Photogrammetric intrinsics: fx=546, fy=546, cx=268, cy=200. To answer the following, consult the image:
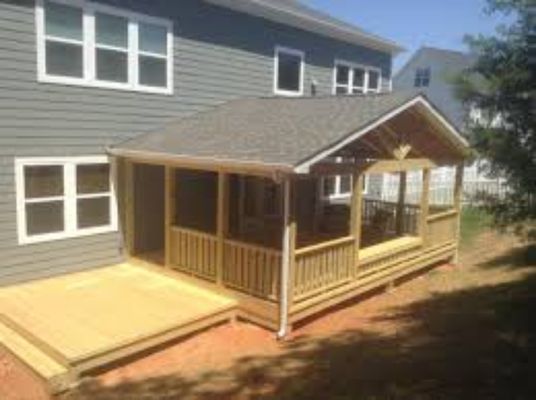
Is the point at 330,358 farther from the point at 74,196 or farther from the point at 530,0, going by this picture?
the point at 74,196

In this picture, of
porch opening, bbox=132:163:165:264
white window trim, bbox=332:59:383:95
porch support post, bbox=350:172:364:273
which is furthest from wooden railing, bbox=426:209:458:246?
porch opening, bbox=132:163:165:264

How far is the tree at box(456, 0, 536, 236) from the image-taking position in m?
6.60

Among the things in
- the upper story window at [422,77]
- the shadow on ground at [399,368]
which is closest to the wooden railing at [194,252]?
the shadow on ground at [399,368]

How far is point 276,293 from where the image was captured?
379 inches

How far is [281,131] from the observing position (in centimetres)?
1059

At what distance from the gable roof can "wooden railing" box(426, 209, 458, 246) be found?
22.3 feet

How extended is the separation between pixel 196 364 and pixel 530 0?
686cm

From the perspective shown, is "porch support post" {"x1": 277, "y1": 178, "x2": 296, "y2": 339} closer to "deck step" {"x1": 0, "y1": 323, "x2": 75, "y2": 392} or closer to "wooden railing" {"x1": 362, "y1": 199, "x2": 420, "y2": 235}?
"deck step" {"x1": 0, "y1": 323, "x2": 75, "y2": 392}

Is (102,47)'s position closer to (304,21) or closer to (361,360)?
(304,21)

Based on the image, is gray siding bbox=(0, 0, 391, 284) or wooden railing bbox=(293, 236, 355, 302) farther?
gray siding bbox=(0, 0, 391, 284)

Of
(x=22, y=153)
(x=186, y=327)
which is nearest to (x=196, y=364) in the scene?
(x=186, y=327)

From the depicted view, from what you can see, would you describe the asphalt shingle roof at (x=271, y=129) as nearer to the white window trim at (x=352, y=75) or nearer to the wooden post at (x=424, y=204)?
the wooden post at (x=424, y=204)

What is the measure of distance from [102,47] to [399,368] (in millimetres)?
8616

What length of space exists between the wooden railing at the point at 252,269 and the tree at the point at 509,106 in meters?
3.83
